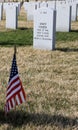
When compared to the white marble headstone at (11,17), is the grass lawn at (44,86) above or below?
below

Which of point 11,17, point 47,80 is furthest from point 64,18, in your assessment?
point 47,80

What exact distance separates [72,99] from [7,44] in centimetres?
606

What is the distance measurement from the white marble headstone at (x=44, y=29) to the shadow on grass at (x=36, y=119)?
5.59m

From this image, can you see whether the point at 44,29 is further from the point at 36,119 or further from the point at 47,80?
the point at 36,119

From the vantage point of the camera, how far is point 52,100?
594cm

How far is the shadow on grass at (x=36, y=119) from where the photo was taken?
4.83 meters

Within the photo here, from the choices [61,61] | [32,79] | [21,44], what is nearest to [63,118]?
[32,79]

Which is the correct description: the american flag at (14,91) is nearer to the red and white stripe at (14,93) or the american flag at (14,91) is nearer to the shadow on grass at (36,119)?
the red and white stripe at (14,93)

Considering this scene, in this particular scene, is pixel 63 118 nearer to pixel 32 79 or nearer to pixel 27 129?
pixel 27 129

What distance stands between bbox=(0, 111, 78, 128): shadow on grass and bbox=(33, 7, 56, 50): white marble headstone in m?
5.59

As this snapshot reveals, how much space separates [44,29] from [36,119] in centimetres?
599

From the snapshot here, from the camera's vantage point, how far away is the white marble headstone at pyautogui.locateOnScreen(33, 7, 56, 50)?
10.5 metres

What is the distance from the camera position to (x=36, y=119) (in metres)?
4.95

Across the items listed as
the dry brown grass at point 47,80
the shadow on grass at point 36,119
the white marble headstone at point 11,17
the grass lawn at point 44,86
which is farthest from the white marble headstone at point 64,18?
the shadow on grass at point 36,119
